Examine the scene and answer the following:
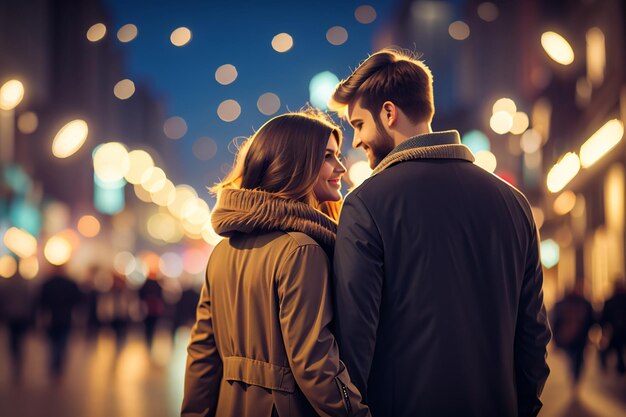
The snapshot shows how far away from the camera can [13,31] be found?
4362cm

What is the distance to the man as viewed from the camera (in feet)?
10.8

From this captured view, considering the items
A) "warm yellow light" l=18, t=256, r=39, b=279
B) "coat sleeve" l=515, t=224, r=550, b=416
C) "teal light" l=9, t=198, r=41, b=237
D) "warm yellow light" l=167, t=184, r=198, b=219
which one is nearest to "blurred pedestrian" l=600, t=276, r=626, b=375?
"coat sleeve" l=515, t=224, r=550, b=416

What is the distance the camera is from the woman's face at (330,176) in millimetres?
4016

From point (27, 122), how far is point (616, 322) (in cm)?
3948

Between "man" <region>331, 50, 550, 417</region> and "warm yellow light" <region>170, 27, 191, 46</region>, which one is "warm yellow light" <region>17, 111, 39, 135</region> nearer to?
"warm yellow light" <region>170, 27, 191, 46</region>

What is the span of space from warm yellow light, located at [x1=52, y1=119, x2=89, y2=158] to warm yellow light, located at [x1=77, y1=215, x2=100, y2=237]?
51.7 m

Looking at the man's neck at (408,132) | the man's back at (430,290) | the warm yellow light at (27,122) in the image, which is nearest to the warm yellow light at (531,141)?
the warm yellow light at (27,122)

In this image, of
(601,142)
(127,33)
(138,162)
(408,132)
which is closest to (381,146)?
(408,132)

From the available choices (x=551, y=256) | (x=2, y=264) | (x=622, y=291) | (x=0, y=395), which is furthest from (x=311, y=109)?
(x=551, y=256)

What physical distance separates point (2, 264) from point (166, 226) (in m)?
59.2

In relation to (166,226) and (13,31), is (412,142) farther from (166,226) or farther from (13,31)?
(166,226)

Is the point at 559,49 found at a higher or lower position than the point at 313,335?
higher

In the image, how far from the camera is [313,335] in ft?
11.1

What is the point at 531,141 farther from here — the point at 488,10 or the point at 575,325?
the point at 575,325
